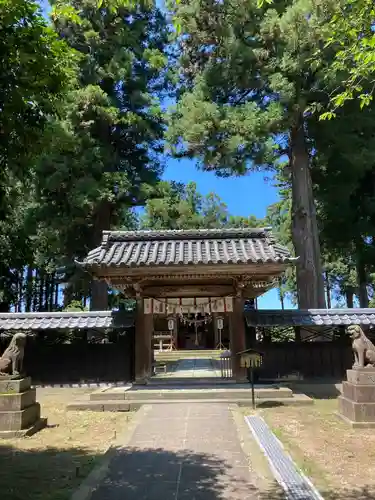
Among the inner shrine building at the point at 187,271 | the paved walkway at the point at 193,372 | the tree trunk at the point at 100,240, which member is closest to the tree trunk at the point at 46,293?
the tree trunk at the point at 100,240

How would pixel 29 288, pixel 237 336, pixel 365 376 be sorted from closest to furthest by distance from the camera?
pixel 365 376
pixel 237 336
pixel 29 288

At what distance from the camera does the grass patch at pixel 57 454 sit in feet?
16.2

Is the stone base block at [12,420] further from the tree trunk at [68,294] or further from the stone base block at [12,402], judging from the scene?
the tree trunk at [68,294]

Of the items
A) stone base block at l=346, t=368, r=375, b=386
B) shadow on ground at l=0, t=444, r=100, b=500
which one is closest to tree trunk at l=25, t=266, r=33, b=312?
shadow on ground at l=0, t=444, r=100, b=500

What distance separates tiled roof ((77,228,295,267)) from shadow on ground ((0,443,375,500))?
5.65 m

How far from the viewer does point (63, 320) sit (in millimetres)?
13727

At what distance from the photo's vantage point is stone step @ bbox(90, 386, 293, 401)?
10.6m

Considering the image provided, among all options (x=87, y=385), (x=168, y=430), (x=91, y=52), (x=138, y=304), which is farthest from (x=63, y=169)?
(x=168, y=430)

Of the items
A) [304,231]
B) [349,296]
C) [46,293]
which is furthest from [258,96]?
[349,296]

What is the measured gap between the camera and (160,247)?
43.3ft

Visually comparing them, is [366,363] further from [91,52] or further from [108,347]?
[91,52]

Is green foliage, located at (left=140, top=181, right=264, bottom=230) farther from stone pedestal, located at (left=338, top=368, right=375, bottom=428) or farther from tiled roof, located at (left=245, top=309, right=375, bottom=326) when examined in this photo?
stone pedestal, located at (left=338, top=368, right=375, bottom=428)

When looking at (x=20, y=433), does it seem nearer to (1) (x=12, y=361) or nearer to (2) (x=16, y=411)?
(2) (x=16, y=411)

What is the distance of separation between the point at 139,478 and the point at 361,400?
15.7 ft
